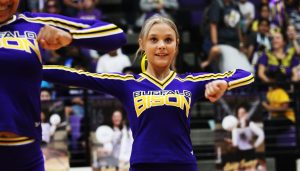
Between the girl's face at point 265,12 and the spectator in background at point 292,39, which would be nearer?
the spectator in background at point 292,39

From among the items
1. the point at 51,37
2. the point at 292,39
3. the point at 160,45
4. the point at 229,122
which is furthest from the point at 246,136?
the point at 51,37

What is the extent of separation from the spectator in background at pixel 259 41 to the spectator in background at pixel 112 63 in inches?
75.0

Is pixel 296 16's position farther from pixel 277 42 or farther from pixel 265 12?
pixel 277 42

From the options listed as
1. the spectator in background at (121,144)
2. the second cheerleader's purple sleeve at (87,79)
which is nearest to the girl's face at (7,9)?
the second cheerleader's purple sleeve at (87,79)

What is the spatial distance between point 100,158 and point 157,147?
15.1ft

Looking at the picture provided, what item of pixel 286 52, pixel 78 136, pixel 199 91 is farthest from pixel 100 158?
pixel 199 91

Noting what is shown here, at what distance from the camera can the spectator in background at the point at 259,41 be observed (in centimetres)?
1062

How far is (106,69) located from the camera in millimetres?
9836

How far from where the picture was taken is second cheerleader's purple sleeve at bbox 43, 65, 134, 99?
422 centimetres

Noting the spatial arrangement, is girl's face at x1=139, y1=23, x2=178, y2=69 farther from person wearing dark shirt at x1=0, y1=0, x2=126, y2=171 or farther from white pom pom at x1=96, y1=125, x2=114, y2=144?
white pom pom at x1=96, y1=125, x2=114, y2=144

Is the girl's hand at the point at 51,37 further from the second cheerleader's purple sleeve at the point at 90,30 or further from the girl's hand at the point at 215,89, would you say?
Result: the girl's hand at the point at 215,89

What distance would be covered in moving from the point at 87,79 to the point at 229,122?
4.83m

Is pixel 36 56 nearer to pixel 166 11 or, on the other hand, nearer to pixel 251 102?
pixel 251 102

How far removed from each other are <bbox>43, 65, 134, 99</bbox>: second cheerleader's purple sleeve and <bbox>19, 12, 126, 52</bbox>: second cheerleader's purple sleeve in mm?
520
